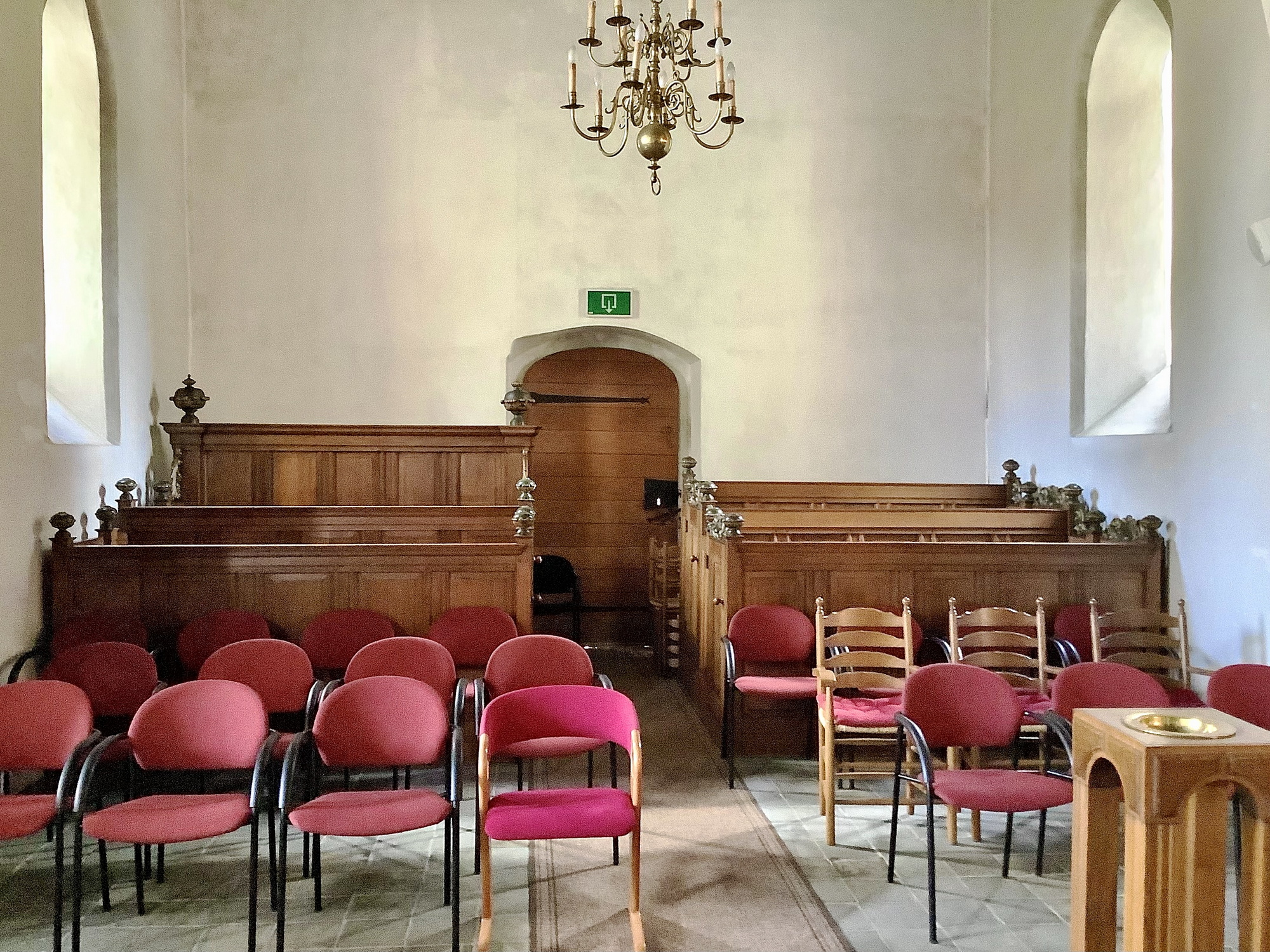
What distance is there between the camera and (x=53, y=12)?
6785 mm

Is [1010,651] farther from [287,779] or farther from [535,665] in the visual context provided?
[287,779]

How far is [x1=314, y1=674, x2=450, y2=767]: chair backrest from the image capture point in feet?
12.7

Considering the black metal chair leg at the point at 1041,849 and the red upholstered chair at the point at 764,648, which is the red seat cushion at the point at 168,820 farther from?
the black metal chair leg at the point at 1041,849

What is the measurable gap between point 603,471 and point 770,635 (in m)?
4.97

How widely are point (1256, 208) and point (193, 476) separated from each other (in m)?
6.99

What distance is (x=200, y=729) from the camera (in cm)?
387

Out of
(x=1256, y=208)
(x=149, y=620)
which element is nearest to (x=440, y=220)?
(x=149, y=620)

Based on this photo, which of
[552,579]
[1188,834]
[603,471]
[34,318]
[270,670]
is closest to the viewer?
[1188,834]

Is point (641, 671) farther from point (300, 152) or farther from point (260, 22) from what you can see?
point (260, 22)

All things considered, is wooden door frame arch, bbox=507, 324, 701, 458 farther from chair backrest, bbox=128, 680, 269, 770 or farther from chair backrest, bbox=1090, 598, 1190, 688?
chair backrest, bbox=128, 680, 269, 770

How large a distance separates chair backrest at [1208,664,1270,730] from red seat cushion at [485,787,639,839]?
2540 mm

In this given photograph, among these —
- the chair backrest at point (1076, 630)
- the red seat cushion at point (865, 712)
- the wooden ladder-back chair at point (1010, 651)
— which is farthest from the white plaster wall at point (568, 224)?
the red seat cushion at point (865, 712)

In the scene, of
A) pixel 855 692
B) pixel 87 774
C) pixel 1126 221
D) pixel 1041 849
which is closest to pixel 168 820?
pixel 87 774

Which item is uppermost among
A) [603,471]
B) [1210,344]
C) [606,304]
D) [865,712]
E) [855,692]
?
[606,304]
